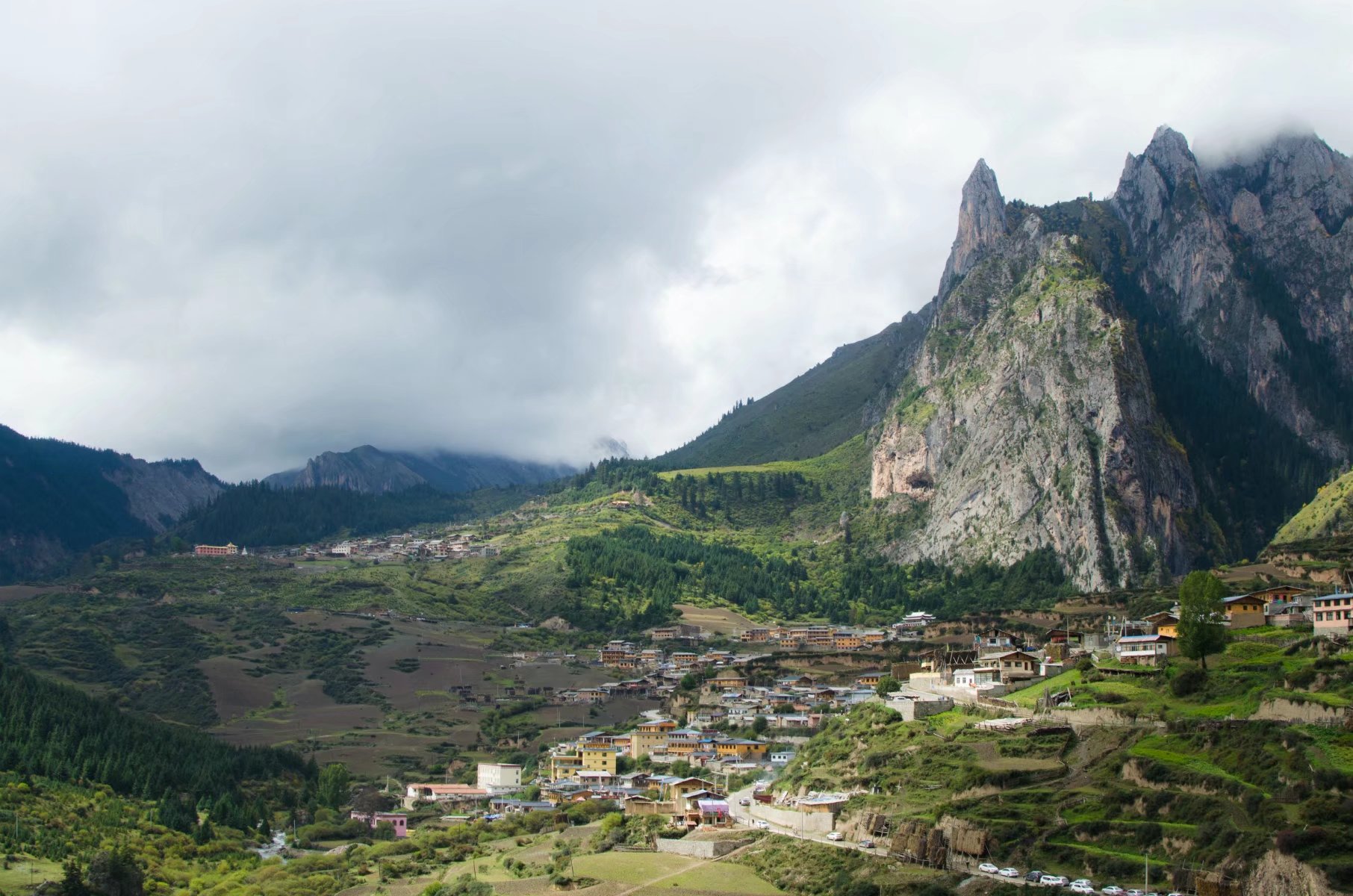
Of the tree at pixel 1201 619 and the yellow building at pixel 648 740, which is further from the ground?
the tree at pixel 1201 619

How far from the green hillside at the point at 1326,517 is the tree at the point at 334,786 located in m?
91.6

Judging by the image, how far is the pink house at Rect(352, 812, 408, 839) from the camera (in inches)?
3841

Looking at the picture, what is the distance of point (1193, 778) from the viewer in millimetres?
58125

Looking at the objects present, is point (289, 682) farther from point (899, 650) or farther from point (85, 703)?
point (899, 650)

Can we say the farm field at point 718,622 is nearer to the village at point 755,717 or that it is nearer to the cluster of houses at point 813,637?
the cluster of houses at point 813,637

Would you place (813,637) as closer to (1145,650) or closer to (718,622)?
(718,622)

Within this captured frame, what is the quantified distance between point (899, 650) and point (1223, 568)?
34.2 m

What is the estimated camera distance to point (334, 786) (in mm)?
114125

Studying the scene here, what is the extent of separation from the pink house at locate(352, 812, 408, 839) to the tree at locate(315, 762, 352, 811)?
24.8 feet

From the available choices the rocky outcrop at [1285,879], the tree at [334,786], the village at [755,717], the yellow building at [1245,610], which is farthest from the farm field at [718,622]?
the rocky outcrop at [1285,879]

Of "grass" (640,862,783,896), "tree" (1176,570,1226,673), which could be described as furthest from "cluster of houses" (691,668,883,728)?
"grass" (640,862,783,896)

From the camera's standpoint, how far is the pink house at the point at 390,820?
9756cm

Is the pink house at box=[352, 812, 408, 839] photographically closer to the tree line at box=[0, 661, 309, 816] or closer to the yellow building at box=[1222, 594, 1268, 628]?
the tree line at box=[0, 661, 309, 816]

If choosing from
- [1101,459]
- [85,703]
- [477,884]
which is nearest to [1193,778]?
[477,884]
